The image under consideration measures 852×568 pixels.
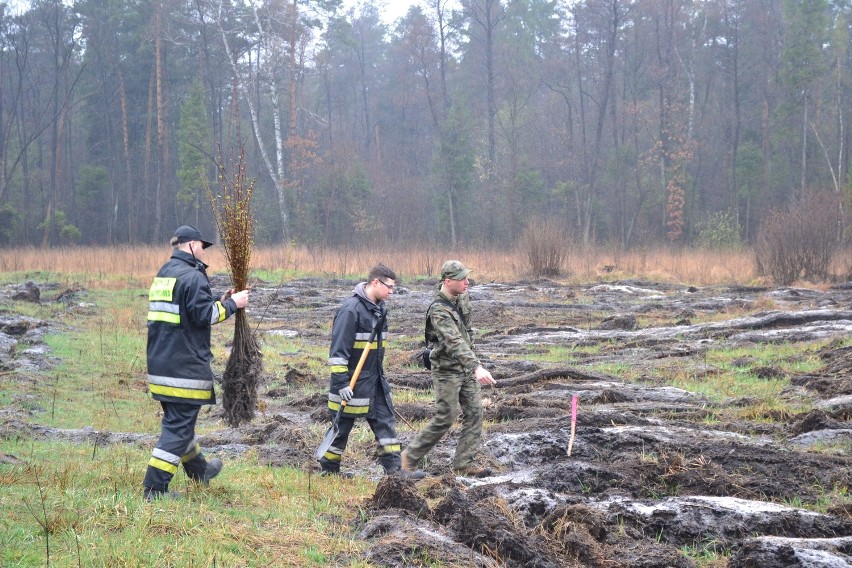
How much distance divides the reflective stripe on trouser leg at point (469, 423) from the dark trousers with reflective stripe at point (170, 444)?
8.17ft

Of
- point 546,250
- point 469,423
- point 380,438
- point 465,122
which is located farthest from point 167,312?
point 465,122

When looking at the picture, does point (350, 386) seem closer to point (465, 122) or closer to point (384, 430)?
point (384, 430)

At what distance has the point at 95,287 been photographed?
26.3 meters

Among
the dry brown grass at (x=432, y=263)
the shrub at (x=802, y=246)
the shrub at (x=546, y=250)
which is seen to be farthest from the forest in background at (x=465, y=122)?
the shrub at (x=802, y=246)

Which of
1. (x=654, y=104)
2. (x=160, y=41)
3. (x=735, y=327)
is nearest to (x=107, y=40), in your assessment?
(x=160, y=41)

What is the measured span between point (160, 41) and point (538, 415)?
4670cm

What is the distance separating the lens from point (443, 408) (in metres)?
7.86

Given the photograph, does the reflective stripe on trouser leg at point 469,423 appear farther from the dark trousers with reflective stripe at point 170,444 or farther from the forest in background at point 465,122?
the forest in background at point 465,122

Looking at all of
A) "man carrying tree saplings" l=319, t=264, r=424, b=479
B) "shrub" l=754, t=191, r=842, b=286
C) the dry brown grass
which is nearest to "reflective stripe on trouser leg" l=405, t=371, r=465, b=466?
"man carrying tree saplings" l=319, t=264, r=424, b=479

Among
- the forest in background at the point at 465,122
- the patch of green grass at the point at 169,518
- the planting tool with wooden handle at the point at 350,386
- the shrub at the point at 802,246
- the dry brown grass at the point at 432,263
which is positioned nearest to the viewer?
the patch of green grass at the point at 169,518

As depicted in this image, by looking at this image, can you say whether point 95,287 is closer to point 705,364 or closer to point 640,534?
point 705,364

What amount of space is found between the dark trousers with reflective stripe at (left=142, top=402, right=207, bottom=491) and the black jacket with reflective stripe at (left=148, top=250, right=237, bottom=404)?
0.11 m

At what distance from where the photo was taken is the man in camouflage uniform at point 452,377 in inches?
309

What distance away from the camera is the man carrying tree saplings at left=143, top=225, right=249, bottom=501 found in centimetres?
623
